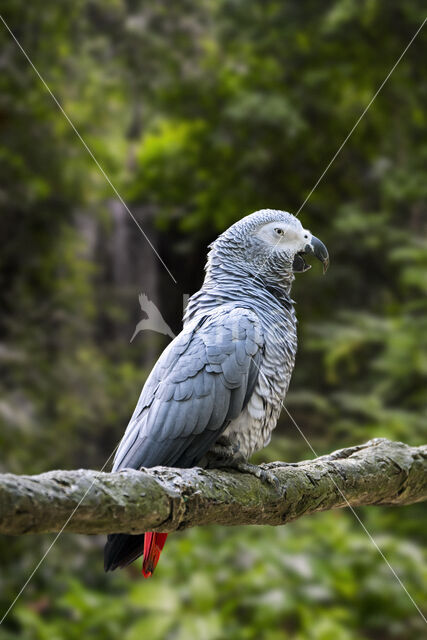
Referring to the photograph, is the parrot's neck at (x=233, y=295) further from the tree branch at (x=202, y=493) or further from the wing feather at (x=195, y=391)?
the tree branch at (x=202, y=493)

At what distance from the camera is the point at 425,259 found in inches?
100

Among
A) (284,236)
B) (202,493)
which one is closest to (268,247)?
(284,236)

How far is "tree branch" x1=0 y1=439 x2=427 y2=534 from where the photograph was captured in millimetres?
549

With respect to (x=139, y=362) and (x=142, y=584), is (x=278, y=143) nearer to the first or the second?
(x=139, y=362)

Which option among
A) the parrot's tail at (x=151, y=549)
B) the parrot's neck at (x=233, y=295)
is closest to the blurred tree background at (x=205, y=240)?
the parrot's neck at (x=233, y=295)

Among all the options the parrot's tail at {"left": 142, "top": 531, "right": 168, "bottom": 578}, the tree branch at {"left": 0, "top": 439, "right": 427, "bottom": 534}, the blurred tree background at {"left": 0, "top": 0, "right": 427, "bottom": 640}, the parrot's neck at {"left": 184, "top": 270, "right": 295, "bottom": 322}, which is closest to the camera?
the tree branch at {"left": 0, "top": 439, "right": 427, "bottom": 534}

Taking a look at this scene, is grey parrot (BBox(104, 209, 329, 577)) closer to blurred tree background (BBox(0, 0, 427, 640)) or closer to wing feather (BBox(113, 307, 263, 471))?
wing feather (BBox(113, 307, 263, 471))

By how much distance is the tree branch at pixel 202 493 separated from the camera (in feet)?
1.80

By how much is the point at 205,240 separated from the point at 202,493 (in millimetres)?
1033

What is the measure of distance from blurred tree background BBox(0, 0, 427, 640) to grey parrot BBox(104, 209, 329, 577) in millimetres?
748

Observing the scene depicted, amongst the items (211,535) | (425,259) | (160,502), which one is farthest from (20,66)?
(160,502)

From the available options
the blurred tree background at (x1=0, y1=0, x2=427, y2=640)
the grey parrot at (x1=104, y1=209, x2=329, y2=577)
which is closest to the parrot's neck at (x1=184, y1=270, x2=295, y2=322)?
the grey parrot at (x1=104, y1=209, x2=329, y2=577)

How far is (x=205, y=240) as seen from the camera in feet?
5.52

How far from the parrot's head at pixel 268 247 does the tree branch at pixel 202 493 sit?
0.96 ft
